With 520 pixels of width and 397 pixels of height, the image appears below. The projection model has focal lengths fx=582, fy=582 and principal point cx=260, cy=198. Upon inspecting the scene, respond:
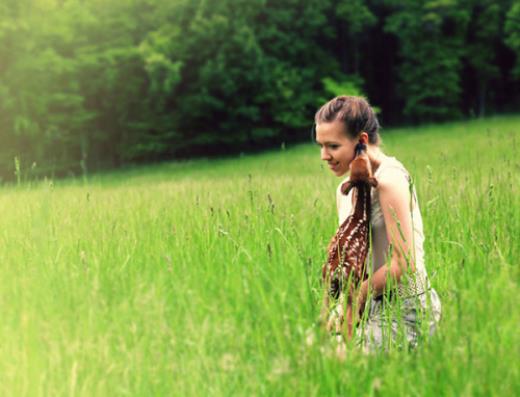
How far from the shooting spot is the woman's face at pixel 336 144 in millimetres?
3193

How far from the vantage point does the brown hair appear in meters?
3.18

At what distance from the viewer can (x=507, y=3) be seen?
42594mm

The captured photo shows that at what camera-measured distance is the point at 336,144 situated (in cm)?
320

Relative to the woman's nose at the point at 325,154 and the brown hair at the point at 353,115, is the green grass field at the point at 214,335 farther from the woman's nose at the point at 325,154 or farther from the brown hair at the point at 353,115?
the brown hair at the point at 353,115

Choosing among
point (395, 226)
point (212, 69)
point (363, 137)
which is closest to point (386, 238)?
point (395, 226)

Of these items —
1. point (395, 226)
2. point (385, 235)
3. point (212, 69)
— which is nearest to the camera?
point (395, 226)

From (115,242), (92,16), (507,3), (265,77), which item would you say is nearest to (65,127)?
(92,16)

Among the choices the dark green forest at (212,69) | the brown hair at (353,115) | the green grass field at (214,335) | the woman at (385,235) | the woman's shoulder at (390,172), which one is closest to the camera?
the green grass field at (214,335)

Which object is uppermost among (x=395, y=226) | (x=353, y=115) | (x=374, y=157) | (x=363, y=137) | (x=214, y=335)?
(x=353, y=115)

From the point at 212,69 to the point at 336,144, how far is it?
26.1 metres

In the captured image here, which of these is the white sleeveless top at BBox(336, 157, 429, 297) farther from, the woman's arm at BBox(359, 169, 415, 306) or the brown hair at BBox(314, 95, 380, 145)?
the brown hair at BBox(314, 95, 380, 145)

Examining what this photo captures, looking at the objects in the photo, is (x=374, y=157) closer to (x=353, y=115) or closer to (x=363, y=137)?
(x=363, y=137)

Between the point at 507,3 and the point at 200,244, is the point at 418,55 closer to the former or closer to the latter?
the point at 507,3

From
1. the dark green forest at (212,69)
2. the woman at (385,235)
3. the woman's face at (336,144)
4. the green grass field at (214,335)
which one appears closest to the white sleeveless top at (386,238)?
the woman at (385,235)
